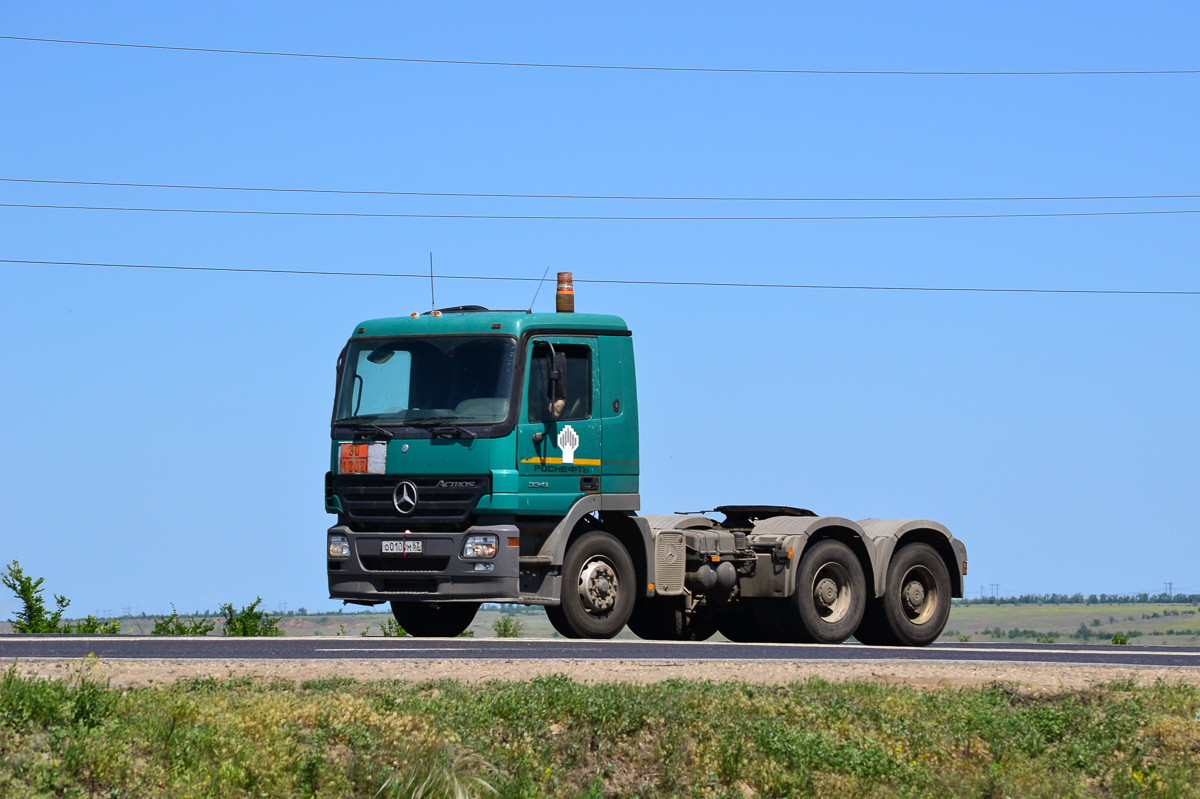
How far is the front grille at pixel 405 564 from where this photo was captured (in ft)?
50.5

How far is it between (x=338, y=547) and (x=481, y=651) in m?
3.25

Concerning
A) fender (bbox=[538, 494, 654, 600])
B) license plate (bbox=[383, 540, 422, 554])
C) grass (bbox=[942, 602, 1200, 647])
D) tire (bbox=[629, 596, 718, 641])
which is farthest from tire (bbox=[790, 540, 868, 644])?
grass (bbox=[942, 602, 1200, 647])

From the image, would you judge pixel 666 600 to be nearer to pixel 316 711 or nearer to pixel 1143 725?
pixel 1143 725

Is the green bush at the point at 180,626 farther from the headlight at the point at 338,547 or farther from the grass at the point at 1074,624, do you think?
the grass at the point at 1074,624

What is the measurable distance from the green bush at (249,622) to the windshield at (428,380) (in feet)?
21.0

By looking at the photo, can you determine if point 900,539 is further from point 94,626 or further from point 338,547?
point 94,626

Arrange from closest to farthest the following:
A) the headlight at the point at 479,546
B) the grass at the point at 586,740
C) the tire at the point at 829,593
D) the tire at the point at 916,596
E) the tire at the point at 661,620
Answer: the grass at the point at 586,740 → the headlight at the point at 479,546 → the tire at the point at 829,593 → the tire at the point at 661,620 → the tire at the point at 916,596

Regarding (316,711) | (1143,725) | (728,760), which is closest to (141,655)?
Answer: (316,711)

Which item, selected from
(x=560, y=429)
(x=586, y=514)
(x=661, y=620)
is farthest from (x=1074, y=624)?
(x=560, y=429)

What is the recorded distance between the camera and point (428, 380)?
1571cm

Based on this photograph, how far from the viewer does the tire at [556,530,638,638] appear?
51.4 feet

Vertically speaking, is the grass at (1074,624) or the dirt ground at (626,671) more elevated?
the dirt ground at (626,671)

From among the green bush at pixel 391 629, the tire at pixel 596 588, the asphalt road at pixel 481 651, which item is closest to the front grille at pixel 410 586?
the asphalt road at pixel 481 651

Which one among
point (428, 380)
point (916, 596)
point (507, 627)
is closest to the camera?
point (428, 380)
